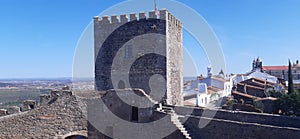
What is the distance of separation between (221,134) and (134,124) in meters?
3.46

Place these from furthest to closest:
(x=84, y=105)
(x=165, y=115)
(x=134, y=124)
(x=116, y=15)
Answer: (x=116, y=15) < (x=84, y=105) < (x=134, y=124) < (x=165, y=115)

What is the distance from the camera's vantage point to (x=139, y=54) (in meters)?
11.8

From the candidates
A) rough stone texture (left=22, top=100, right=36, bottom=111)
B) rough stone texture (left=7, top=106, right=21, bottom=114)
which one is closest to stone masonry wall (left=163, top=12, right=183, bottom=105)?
rough stone texture (left=22, top=100, right=36, bottom=111)

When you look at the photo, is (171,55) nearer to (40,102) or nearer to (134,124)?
(134,124)

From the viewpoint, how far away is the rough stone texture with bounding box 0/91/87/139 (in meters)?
10.6

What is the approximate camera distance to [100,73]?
12.5m

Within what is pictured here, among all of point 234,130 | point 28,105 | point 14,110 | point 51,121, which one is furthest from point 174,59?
point 14,110

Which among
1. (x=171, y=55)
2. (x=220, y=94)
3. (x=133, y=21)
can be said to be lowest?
(x=220, y=94)

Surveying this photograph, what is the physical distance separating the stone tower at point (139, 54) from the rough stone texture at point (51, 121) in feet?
5.98

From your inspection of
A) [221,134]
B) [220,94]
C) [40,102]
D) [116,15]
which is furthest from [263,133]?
[220,94]

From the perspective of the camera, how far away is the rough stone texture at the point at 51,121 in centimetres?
1065

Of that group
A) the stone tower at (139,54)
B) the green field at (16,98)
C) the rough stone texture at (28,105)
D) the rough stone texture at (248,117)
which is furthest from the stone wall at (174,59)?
the green field at (16,98)

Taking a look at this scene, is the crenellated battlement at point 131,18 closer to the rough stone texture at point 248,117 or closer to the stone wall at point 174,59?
the stone wall at point 174,59

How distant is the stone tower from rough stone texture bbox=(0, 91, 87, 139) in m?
1.82
